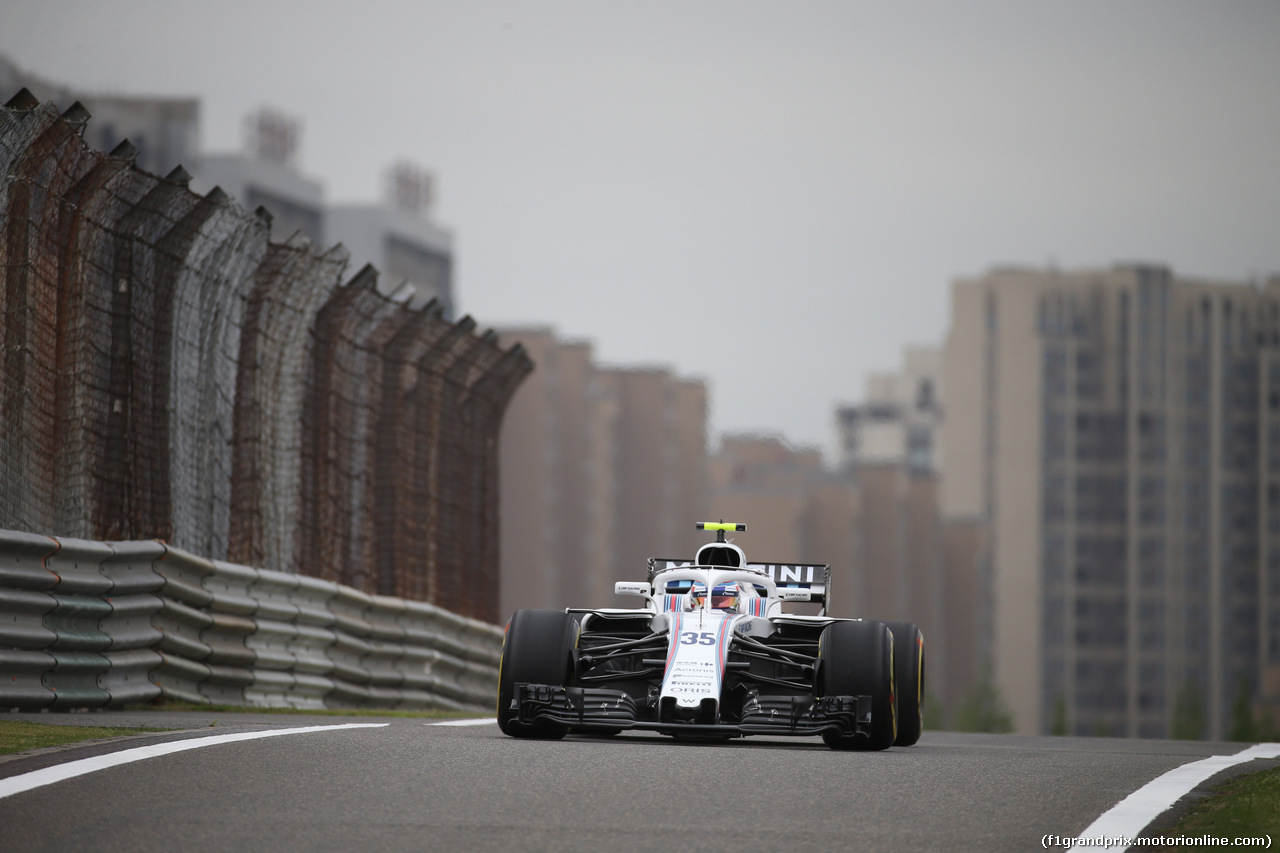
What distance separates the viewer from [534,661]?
1152cm

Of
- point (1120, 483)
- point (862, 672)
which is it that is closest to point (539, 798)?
point (862, 672)

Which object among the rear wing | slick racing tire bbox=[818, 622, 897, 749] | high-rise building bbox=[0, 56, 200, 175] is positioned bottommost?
slick racing tire bbox=[818, 622, 897, 749]

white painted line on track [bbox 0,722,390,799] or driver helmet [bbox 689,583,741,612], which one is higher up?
driver helmet [bbox 689,583,741,612]

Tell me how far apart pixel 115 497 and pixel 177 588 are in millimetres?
842

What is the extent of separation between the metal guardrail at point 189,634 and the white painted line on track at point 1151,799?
6.12 meters

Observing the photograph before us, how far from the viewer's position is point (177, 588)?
515 inches

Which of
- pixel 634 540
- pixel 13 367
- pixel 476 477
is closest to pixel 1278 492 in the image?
pixel 634 540

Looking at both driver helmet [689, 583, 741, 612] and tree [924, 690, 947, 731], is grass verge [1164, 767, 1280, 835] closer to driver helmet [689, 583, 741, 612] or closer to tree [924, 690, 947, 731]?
driver helmet [689, 583, 741, 612]

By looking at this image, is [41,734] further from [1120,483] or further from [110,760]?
[1120,483]

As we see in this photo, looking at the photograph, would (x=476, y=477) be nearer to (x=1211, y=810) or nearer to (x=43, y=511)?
(x=43, y=511)

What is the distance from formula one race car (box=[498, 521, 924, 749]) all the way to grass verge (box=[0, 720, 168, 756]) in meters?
2.36

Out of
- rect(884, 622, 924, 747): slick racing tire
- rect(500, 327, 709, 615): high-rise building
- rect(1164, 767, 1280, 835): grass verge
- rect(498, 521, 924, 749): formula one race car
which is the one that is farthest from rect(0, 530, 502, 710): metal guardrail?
rect(500, 327, 709, 615): high-rise building

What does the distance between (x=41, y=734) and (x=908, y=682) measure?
522 centimetres

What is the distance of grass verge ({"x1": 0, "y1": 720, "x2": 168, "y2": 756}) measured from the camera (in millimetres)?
9062
